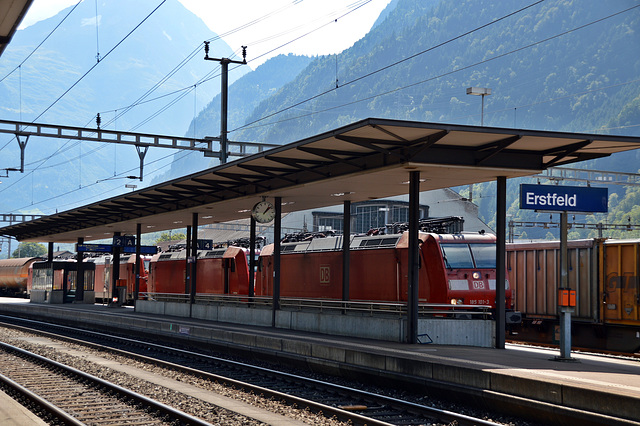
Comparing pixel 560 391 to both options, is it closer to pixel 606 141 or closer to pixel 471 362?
pixel 471 362

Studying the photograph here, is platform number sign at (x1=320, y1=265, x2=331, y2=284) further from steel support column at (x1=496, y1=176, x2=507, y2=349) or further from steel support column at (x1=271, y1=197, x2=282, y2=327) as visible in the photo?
steel support column at (x1=496, y1=176, x2=507, y2=349)

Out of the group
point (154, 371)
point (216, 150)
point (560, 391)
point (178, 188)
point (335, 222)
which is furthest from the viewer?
point (335, 222)

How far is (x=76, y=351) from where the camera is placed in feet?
71.9

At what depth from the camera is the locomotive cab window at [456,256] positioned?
2050 cm

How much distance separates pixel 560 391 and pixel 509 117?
19262cm

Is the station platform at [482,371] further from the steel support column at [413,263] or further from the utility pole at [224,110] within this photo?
the utility pole at [224,110]

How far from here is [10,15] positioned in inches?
329

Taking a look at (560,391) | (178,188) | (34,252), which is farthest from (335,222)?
(34,252)

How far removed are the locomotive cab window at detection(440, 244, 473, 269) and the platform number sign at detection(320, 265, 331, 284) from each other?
5936mm

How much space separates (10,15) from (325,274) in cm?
1838

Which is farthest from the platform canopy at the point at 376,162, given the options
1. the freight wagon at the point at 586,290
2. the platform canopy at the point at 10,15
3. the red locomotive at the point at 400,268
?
the platform canopy at the point at 10,15

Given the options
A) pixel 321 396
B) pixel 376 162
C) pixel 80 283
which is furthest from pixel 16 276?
pixel 321 396

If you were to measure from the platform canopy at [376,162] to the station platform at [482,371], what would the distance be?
167 inches

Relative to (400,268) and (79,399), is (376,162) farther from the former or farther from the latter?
(79,399)
